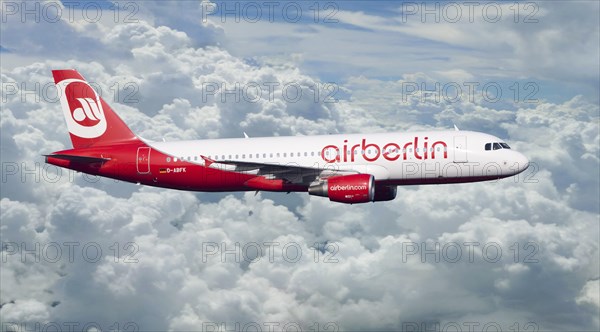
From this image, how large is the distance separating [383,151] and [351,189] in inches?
189

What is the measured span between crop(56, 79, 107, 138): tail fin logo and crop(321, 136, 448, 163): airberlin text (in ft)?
79.2

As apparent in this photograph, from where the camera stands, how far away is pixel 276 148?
65.4 metres

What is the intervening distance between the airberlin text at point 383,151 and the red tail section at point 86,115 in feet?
67.8

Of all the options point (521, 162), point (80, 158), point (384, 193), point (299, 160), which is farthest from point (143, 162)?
point (521, 162)

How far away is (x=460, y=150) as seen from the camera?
6131 cm

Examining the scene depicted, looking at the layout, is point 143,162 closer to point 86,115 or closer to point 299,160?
point 86,115

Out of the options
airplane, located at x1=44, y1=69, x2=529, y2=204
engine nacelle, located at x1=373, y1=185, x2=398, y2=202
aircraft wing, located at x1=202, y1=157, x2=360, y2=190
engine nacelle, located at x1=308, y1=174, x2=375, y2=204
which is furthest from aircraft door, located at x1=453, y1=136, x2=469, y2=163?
aircraft wing, located at x1=202, y1=157, x2=360, y2=190

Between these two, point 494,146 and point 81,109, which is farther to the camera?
point 81,109

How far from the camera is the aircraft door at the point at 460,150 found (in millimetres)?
61156

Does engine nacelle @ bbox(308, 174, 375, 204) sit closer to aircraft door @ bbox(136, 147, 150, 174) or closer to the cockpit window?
the cockpit window

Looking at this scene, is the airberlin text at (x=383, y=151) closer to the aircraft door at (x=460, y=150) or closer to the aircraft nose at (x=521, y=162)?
the aircraft door at (x=460, y=150)

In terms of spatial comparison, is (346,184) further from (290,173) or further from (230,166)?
(230,166)

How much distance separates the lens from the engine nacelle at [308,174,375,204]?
195 feet

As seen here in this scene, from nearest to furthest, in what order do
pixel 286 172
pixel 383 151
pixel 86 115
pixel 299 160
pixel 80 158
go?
pixel 383 151, pixel 286 172, pixel 299 160, pixel 80 158, pixel 86 115
